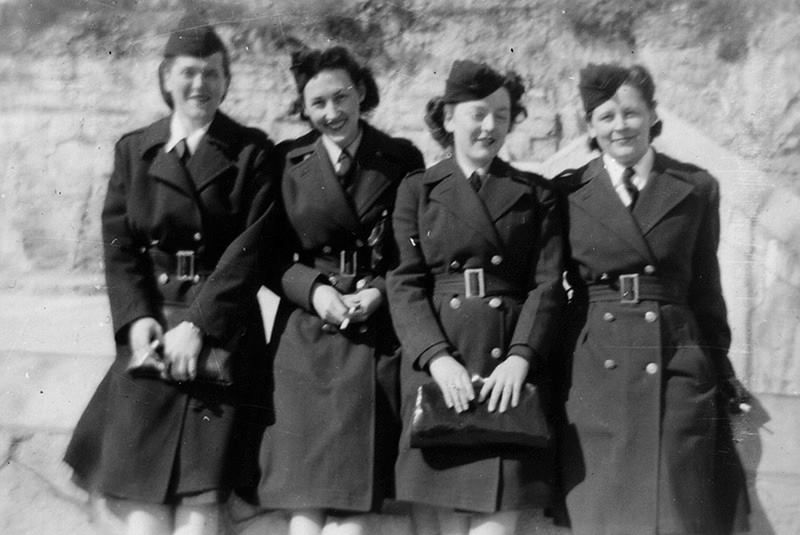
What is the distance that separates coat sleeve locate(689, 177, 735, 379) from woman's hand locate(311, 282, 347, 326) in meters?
1.10

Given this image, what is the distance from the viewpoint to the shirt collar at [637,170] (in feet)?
12.6

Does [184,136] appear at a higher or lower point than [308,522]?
higher

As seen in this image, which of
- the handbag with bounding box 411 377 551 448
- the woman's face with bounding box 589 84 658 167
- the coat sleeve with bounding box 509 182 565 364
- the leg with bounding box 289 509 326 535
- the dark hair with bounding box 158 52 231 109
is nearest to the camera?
the handbag with bounding box 411 377 551 448

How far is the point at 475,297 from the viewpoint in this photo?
12.3 ft

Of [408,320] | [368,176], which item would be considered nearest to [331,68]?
[368,176]

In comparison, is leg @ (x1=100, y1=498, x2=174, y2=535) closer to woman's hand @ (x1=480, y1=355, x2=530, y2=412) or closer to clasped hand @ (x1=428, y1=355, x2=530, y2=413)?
clasped hand @ (x1=428, y1=355, x2=530, y2=413)

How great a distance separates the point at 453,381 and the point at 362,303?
15.5 inches

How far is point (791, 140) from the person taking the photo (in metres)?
4.15

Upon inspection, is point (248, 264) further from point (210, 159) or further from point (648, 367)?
point (648, 367)

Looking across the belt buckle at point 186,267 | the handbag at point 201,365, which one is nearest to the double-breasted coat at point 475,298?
the handbag at point 201,365

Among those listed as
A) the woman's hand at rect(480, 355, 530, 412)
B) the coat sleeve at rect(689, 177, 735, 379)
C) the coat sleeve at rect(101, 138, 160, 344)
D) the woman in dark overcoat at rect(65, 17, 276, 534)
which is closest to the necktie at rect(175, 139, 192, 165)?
the woman in dark overcoat at rect(65, 17, 276, 534)

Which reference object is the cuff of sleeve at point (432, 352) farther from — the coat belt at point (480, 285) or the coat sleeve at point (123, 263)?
the coat sleeve at point (123, 263)

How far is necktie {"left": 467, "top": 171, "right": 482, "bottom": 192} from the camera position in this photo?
3812mm

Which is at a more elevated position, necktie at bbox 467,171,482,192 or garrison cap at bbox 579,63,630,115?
garrison cap at bbox 579,63,630,115
